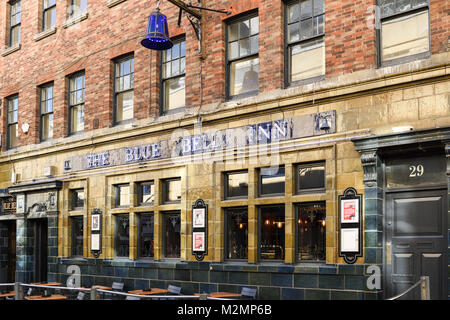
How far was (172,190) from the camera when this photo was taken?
14.7 meters

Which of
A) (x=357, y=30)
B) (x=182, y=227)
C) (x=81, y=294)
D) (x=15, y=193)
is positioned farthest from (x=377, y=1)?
(x=15, y=193)

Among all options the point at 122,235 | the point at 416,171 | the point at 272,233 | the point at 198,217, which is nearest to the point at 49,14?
the point at 122,235

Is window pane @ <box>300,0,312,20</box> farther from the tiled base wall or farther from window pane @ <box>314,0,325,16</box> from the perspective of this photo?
the tiled base wall

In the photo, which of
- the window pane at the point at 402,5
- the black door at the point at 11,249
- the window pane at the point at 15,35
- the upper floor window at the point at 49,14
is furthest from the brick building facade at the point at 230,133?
the black door at the point at 11,249

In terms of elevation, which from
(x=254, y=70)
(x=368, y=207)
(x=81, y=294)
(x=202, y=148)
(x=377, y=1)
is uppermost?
(x=377, y=1)

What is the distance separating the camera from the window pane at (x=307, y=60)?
12.2m

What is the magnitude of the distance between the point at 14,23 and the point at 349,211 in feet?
47.5

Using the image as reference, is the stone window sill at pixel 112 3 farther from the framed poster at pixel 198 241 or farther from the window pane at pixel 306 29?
the framed poster at pixel 198 241

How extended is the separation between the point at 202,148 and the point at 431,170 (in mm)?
5320

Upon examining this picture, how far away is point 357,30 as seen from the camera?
11.3 m

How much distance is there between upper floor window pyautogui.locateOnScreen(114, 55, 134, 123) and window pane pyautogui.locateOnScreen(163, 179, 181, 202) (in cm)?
238

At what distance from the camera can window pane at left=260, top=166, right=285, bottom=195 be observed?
12.5m

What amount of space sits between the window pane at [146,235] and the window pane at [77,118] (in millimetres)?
3864
